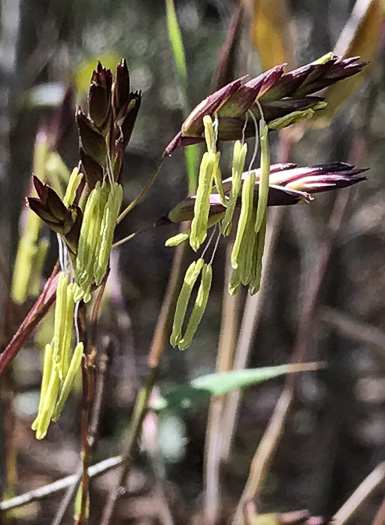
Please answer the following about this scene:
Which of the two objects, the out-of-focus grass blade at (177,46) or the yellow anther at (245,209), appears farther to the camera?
the out-of-focus grass blade at (177,46)

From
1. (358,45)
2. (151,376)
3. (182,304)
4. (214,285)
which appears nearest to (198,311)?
(182,304)

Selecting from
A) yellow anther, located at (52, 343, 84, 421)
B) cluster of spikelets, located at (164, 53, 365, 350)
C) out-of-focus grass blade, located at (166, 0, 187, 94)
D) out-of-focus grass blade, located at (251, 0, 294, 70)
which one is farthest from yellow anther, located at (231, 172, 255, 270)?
out-of-focus grass blade, located at (251, 0, 294, 70)

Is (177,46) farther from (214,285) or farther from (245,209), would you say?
(214,285)

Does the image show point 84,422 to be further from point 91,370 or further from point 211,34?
point 211,34

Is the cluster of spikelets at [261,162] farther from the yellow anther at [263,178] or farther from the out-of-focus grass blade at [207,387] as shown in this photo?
the out-of-focus grass blade at [207,387]

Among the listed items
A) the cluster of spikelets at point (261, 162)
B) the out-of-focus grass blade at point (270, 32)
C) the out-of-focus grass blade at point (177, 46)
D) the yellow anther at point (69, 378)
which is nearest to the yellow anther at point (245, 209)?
the cluster of spikelets at point (261, 162)

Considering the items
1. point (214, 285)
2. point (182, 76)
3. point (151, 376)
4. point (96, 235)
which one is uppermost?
point (182, 76)

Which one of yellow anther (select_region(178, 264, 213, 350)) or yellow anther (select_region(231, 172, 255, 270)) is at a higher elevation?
yellow anther (select_region(231, 172, 255, 270))

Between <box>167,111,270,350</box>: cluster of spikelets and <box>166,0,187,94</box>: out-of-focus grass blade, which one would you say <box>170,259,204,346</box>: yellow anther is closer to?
<box>167,111,270,350</box>: cluster of spikelets
